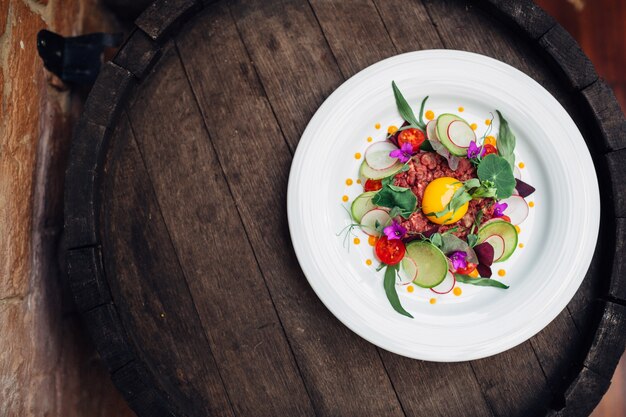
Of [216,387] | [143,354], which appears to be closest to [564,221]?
[216,387]

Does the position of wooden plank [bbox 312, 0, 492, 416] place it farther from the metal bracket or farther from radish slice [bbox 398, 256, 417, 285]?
the metal bracket

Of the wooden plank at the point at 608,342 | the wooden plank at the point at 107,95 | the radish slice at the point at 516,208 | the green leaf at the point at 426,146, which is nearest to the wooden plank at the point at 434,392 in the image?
the wooden plank at the point at 608,342

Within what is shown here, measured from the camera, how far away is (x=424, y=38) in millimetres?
1158

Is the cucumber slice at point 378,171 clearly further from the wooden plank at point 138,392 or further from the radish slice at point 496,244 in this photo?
the wooden plank at point 138,392

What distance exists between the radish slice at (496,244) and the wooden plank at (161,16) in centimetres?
82

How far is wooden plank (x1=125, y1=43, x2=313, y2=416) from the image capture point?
1.12 meters

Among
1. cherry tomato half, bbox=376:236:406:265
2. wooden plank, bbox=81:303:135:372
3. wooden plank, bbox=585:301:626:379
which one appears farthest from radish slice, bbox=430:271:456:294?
wooden plank, bbox=81:303:135:372

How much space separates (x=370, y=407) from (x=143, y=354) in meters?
0.52

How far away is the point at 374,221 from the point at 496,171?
268 mm

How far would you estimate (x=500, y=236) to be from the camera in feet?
3.48

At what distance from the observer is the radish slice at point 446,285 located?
3.51 ft

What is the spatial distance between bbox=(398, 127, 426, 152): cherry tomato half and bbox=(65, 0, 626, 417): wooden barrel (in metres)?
0.20

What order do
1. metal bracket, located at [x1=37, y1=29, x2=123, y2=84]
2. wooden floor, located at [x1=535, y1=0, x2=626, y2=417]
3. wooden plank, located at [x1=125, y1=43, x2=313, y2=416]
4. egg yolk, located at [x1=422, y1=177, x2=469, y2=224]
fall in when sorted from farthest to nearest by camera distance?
wooden floor, located at [x1=535, y1=0, x2=626, y2=417] → metal bracket, located at [x1=37, y1=29, x2=123, y2=84] → wooden plank, located at [x1=125, y1=43, x2=313, y2=416] → egg yolk, located at [x1=422, y1=177, x2=469, y2=224]

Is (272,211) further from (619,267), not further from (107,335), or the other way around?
(619,267)
